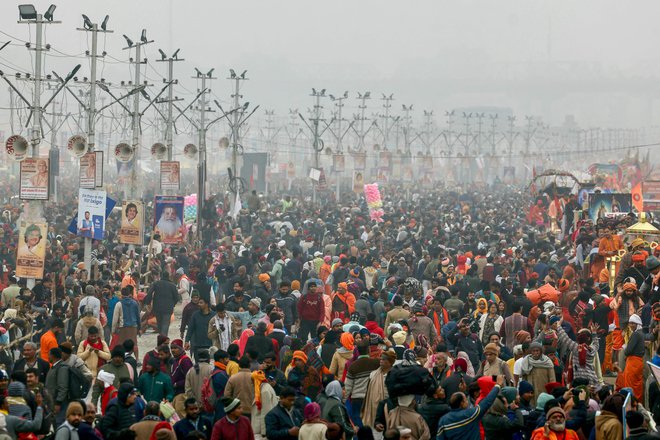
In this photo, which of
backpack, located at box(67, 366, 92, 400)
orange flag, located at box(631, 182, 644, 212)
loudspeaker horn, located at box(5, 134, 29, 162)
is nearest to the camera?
backpack, located at box(67, 366, 92, 400)

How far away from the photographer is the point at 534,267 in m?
22.9

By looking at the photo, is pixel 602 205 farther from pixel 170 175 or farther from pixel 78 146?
pixel 78 146

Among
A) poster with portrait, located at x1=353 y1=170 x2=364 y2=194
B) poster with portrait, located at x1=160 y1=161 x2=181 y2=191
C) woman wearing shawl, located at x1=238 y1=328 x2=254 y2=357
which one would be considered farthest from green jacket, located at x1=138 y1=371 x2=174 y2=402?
poster with portrait, located at x1=353 y1=170 x2=364 y2=194

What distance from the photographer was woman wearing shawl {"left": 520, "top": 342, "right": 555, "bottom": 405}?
1288 cm

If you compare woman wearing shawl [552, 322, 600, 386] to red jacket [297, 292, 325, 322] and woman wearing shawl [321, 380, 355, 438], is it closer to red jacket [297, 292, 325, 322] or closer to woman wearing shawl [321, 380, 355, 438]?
woman wearing shawl [321, 380, 355, 438]

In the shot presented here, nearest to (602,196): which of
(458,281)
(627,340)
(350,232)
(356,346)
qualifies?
(350,232)

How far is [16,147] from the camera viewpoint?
78.9ft

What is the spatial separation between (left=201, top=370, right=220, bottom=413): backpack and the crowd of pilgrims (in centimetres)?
2

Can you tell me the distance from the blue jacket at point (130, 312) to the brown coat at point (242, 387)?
17.3ft

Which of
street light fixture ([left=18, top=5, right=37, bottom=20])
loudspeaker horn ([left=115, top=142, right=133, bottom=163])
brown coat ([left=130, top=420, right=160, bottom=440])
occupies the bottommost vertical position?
brown coat ([left=130, top=420, right=160, bottom=440])

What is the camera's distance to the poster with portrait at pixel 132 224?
89.1 ft

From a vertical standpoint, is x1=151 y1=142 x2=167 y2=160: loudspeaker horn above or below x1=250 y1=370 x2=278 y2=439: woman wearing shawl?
above

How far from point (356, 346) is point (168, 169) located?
2221 cm

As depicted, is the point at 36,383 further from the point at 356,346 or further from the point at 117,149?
the point at 117,149
